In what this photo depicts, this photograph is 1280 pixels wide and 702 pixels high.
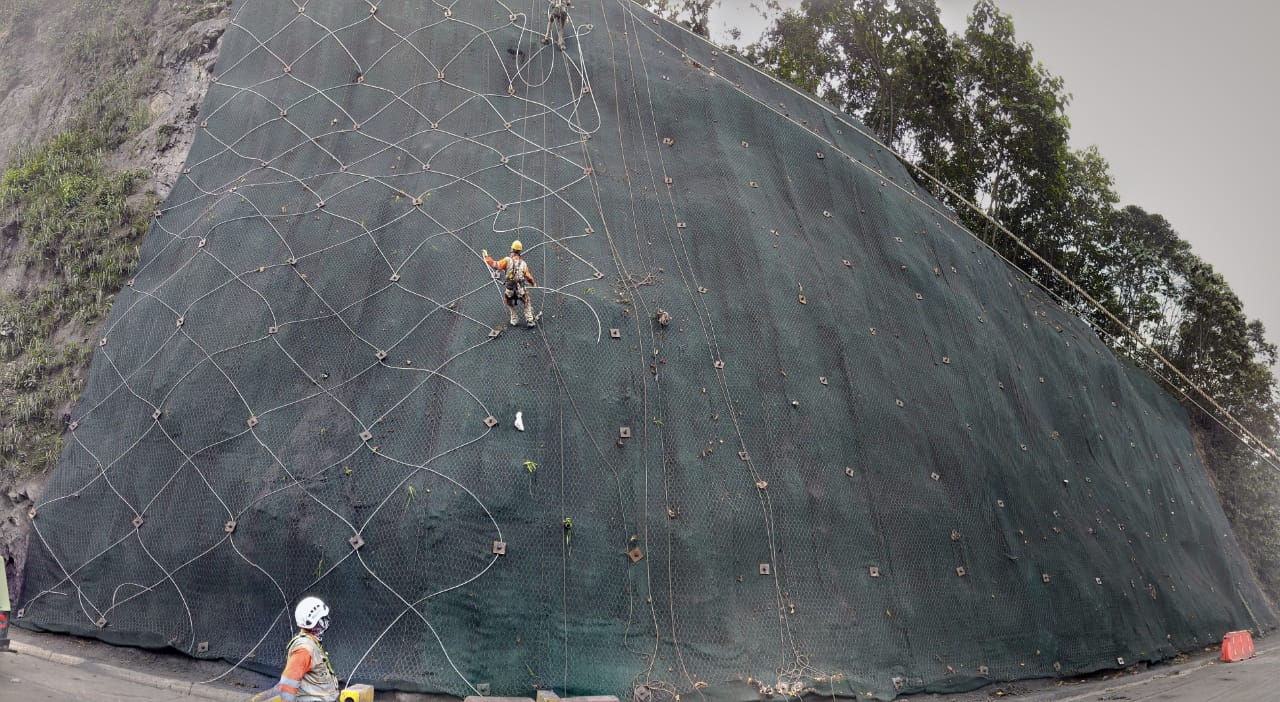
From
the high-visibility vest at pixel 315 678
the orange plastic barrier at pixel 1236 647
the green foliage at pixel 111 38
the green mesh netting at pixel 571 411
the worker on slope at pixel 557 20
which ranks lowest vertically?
the orange plastic barrier at pixel 1236 647

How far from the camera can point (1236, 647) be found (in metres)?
11.3

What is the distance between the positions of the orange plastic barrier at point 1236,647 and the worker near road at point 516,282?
10.3 metres

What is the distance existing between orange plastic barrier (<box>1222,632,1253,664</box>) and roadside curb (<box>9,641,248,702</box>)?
1200 centimetres

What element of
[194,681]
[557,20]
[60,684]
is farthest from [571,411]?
[557,20]

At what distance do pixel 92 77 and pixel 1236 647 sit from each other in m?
19.1

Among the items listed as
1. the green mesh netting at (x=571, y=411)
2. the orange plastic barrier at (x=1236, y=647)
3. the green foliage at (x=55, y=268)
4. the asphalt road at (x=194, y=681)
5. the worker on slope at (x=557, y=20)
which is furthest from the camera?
the orange plastic barrier at (x=1236, y=647)

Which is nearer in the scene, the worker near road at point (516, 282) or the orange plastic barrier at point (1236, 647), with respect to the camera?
the worker near road at point (516, 282)

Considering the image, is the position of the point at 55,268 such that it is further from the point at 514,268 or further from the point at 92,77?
the point at 514,268

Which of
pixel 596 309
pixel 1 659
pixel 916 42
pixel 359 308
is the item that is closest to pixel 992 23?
pixel 916 42

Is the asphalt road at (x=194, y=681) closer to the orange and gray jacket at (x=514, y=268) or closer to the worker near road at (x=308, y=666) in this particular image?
the worker near road at (x=308, y=666)

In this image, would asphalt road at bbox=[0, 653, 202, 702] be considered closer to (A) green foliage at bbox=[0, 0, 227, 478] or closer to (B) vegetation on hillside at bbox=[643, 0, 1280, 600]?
(A) green foliage at bbox=[0, 0, 227, 478]

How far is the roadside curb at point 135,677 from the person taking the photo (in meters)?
6.80

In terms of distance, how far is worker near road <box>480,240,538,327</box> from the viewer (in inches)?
308

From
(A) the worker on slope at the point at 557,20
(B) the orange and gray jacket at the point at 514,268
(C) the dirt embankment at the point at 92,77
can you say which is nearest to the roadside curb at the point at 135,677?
(C) the dirt embankment at the point at 92,77
